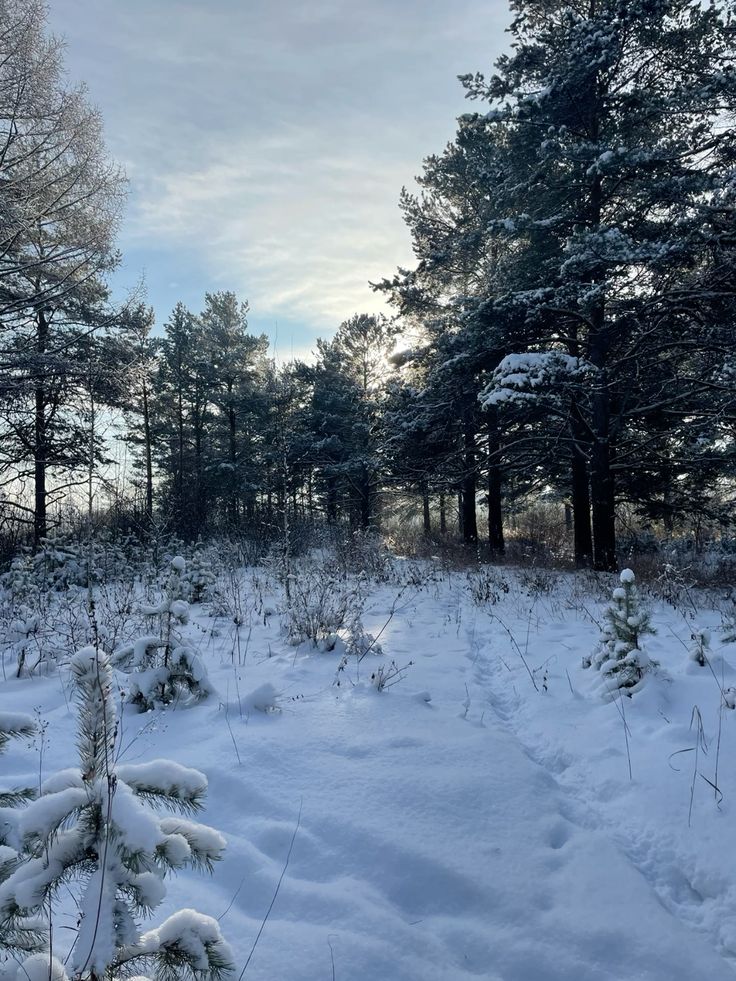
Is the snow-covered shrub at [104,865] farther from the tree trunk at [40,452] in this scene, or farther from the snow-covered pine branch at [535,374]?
the tree trunk at [40,452]

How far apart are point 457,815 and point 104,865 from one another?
192cm

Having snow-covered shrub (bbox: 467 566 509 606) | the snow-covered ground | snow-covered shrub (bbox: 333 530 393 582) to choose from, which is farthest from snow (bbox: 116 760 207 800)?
snow-covered shrub (bbox: 333 530 393 582)

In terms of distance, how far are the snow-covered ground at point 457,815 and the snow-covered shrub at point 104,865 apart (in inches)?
26.7

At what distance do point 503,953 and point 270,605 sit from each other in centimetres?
628

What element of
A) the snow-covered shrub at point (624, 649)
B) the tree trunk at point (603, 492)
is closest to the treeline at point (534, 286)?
the tree trunk at point (603, 492)

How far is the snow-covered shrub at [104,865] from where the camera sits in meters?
1.03

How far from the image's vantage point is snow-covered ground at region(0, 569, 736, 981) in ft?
5.84

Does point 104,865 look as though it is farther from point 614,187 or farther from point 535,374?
point 614,187

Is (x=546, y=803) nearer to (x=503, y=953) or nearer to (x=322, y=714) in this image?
(x=503, y=953)

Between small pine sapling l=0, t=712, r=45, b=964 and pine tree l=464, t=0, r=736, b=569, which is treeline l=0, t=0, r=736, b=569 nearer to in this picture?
pine tree l=464, t=0, r=736, b=569

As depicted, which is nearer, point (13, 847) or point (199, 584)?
point (13, 847)

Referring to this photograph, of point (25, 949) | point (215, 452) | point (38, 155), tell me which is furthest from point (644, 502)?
point (215, 452)

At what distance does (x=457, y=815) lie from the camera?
8.21 feet

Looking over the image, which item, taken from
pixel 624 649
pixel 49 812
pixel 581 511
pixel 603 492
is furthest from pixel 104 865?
pixel 581 511
